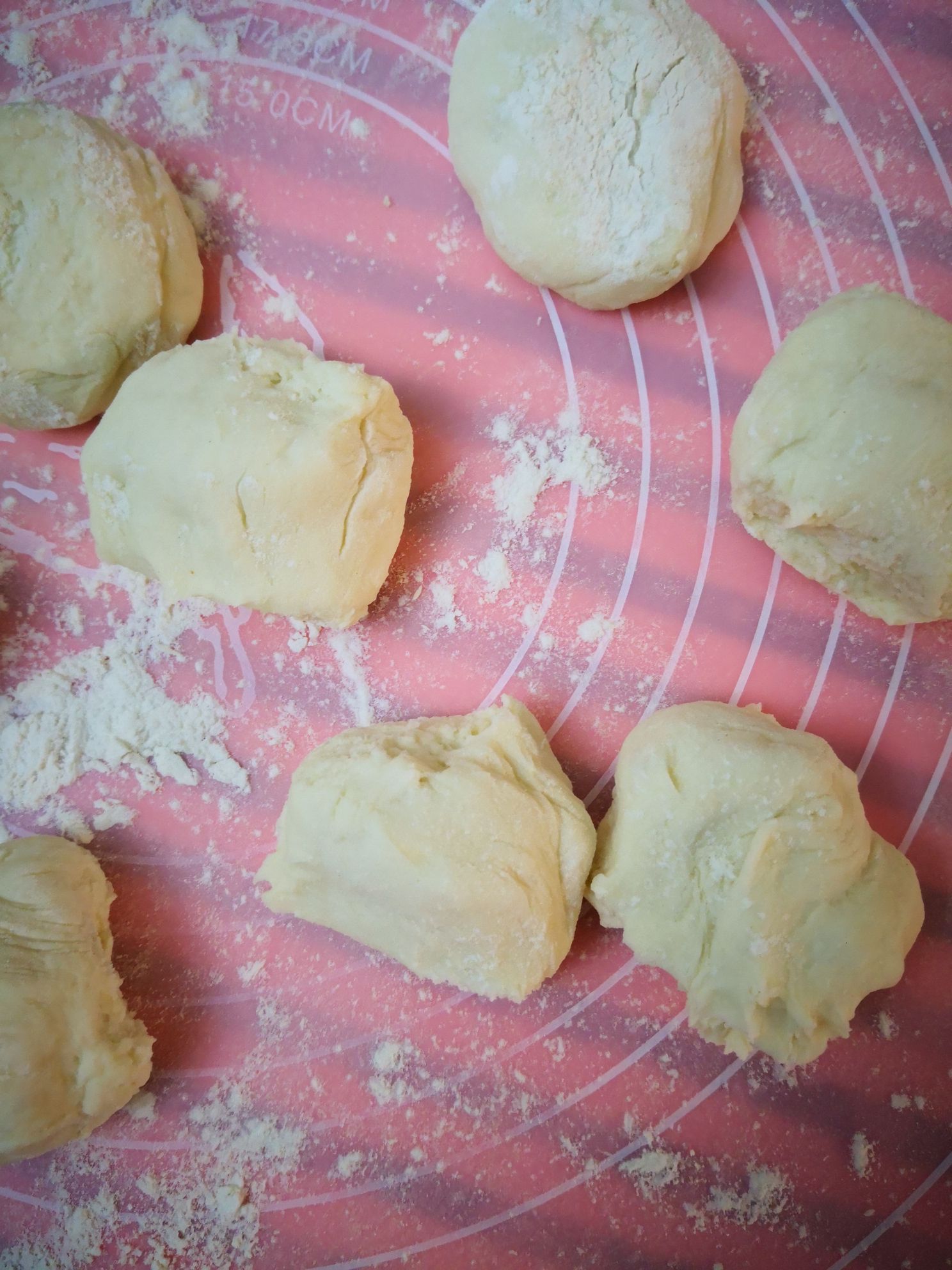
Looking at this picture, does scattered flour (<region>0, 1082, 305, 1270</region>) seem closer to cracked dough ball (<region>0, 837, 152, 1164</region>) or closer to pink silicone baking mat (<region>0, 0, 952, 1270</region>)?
pink silicone baking mat (<region>0, 0, 952, 1270</region>)

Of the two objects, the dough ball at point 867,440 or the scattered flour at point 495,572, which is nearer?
the dough ball at point 867,440

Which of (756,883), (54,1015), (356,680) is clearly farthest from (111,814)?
(756,883)

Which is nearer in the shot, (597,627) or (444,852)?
(444,852)

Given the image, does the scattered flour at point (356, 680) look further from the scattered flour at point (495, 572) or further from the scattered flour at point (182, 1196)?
the scattered flour at point (182, 1196)

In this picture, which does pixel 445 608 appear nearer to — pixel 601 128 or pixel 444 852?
pixel 444 852

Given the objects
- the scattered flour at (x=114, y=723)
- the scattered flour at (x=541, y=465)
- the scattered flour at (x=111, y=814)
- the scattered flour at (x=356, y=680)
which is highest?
the scattered flour at (x=541, y=465)

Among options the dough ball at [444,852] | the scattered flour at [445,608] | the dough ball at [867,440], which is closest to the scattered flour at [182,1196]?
the dough ball at [444,852]

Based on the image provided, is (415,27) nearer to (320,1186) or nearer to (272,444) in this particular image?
(272,444)
